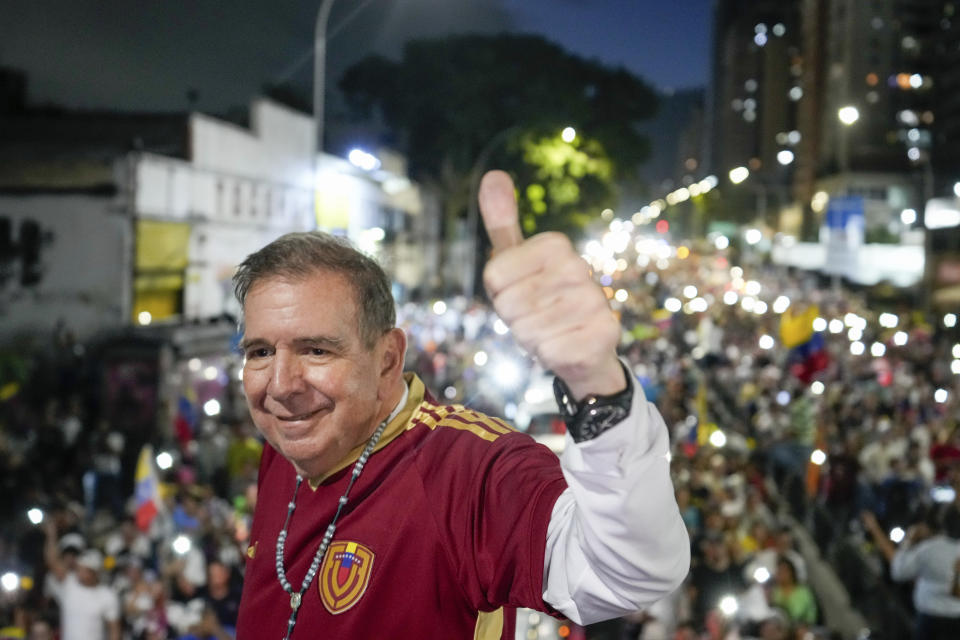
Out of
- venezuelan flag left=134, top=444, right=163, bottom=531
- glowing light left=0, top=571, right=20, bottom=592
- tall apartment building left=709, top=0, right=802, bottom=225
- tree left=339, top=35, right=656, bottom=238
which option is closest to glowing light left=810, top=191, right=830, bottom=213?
tall apartment building left=709, top=0, right=802, bottom=225

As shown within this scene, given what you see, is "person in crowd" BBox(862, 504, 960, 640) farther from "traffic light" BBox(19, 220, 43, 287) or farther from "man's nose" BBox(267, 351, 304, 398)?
"traffic light" BBox(19, 220, 43, 287)

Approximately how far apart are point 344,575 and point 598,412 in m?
0.86

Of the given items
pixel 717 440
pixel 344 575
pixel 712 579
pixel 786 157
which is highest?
pixel 786 157

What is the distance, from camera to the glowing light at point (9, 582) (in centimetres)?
871

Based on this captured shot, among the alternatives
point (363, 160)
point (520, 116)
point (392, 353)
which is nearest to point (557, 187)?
point (520, 116)

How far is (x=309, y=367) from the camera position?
2.44m

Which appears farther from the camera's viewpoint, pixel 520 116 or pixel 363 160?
pixel 520 116

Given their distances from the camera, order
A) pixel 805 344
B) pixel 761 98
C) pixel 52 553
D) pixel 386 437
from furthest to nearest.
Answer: pixel 761 98, pixel 805 344, pixel 52 553, pixel 386 437

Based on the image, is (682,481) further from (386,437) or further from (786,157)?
(786,157)

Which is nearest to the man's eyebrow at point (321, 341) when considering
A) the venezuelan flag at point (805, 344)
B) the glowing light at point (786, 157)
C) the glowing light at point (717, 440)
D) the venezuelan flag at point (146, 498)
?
the venezuelan flag at point (146, 498)

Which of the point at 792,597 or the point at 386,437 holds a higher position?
the point at 386,437

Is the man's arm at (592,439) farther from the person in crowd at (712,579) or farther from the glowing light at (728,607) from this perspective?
the person in crowd at (712,579)

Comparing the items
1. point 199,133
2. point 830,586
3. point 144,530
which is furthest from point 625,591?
point 199,133

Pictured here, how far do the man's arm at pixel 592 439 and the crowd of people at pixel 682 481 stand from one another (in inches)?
18.9
